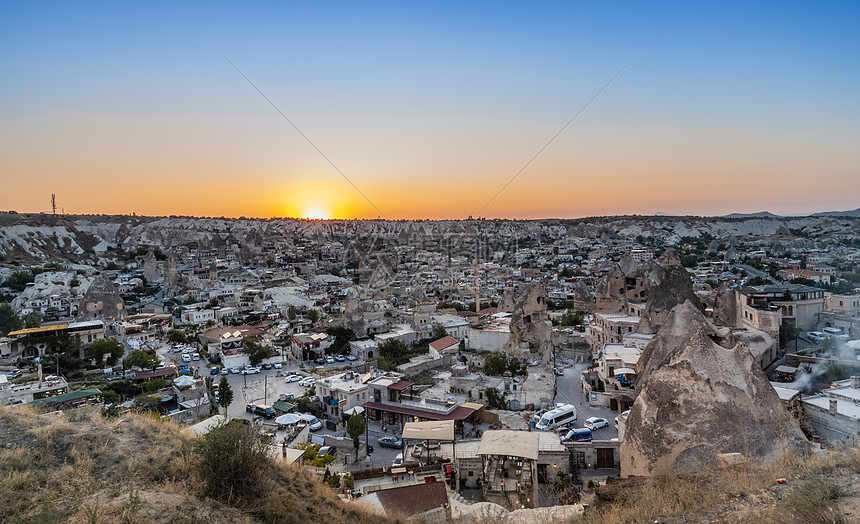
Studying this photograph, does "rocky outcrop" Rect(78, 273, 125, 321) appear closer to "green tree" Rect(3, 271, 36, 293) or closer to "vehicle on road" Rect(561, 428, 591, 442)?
"green tree" Rect(3, 271, 36, 293)

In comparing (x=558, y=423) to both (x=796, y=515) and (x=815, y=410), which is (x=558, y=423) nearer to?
(x=815, y=410)

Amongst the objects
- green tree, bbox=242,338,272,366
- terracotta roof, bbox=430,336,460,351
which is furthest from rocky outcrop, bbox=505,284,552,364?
green tree, bbox=242,338,272,366

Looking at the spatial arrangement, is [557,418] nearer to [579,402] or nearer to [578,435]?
[578,435]

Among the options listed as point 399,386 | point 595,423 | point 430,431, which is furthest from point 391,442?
point 595,423

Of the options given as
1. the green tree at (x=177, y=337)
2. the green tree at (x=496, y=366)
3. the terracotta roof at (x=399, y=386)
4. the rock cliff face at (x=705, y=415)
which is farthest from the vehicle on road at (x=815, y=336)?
the green tree at (x=177, y=337)

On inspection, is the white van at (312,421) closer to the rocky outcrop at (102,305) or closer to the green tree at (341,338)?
the green tree at (341,338)

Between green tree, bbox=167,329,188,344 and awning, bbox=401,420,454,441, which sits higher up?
awning, bbox=401,420,454,441
